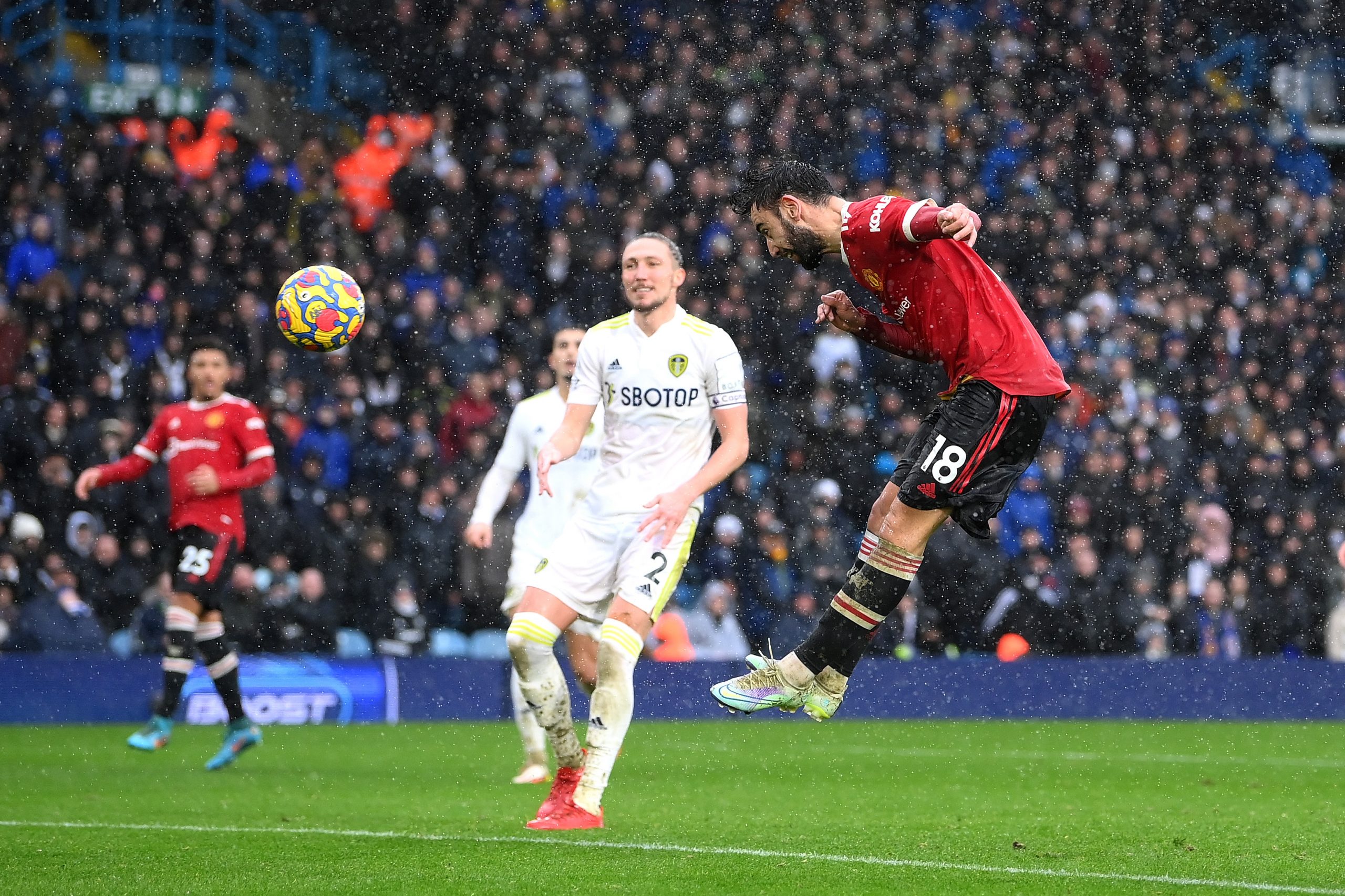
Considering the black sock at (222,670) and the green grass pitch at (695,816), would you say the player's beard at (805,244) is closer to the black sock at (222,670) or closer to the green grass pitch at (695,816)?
the green grass pitch at (695,816)

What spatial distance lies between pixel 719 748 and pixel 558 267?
6493mm

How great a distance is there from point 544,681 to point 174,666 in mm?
4213

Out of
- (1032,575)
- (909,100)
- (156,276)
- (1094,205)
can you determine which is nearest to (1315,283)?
(1094,205)

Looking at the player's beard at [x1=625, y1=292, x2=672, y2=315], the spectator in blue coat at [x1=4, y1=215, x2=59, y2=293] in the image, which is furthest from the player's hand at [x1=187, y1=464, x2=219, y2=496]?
the spectator in blue coat at [x1=4, y1=215, x2=59, y2=293]

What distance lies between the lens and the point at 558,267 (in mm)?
18000

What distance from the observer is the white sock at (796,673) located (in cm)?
691

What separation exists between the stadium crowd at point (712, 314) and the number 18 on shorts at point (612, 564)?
25.0ft

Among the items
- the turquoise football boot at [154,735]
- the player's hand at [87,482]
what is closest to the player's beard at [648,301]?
the player's hand at [87,482]

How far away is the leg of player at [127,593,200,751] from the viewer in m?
11.1

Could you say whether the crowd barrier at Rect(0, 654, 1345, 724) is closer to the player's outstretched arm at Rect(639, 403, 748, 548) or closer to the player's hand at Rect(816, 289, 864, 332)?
the player's outstretched arm at Rect(639, 403, 748, 548)

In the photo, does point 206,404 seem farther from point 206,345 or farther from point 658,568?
point 658,568

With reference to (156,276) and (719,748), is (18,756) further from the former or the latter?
(156,276)

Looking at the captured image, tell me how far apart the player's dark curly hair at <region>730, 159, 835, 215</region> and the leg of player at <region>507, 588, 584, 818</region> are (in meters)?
2.21

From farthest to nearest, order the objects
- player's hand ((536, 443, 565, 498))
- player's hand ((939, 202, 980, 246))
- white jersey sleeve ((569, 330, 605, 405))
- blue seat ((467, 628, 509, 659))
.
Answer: blue seat ((467, 628, 509, 659)), white jersey sleeve ((569, 330, 605, 405)), player's hand ((536, 443, 565, 498)), player's hand ((939, 202, 980, 246))
